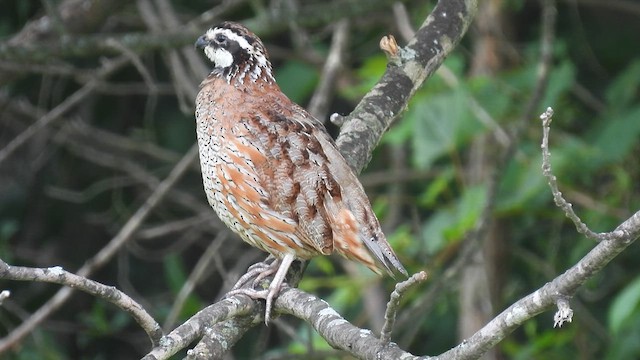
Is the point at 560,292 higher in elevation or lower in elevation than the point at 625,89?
lower

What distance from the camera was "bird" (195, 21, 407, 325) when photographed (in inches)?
160

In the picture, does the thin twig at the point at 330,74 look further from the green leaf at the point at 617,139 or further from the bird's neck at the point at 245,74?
the green leaf at the point at 617,139

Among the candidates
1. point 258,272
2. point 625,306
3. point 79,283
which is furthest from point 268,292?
point 625,306

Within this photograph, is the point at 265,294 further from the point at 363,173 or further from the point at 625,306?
the point at 363,173

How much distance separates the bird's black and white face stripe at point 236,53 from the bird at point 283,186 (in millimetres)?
161

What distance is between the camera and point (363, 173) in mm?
7430

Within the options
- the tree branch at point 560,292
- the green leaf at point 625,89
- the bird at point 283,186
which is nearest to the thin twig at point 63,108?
the bird at point 283,186

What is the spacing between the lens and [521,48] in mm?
7301

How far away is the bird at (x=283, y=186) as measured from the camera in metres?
4.05

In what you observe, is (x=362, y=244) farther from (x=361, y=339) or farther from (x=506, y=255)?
(x=506, y=255)

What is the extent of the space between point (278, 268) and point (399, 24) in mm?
2676

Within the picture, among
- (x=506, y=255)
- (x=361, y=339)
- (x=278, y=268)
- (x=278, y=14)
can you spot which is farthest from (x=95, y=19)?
(x=361, y=339)

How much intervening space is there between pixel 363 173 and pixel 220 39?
112 inches

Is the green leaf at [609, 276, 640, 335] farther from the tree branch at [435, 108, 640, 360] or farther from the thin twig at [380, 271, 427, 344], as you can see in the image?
the tree branch at [435, 108, 640, 360]
